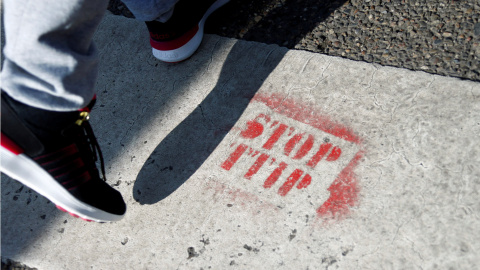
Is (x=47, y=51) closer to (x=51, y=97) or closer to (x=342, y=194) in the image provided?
(x=51, y=97)

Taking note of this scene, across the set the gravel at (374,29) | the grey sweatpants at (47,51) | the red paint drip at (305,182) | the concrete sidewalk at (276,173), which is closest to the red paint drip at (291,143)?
the concrete sidewalk at (276,173)

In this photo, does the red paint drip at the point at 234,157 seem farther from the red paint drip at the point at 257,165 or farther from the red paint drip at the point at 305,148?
the red paint drip at the point at 305,148

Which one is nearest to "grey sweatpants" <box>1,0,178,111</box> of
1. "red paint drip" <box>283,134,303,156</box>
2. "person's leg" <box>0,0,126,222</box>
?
"person's leg" <box>0,0,126,222</box>

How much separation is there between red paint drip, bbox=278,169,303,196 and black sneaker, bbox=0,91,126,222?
600 mm

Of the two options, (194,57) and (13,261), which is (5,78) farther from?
(194,57)

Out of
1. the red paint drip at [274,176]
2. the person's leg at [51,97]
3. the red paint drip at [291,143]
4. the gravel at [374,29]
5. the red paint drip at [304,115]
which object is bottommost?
the red paint drip at [274,176]

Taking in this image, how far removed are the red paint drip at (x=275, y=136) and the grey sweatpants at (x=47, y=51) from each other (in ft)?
2.35

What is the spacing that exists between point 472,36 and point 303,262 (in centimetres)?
113

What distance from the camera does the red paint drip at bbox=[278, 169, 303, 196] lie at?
1.64 metres

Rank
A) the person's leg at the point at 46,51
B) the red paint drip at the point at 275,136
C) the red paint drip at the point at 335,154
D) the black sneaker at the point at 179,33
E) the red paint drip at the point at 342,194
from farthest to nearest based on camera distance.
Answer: the black sneaker at the point at 179,33, the red paint drip at the point at 275,136, the red paint drip at the point at 335,154, the red paint drip at the point at 342,194, the person's leg at the point at 46,51

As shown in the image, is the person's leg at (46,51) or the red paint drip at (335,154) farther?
the red paint drip at (335,154)

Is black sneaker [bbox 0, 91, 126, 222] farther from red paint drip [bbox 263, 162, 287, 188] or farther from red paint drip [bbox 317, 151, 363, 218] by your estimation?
red paint drip [bbox 317, 151, 363, 218]

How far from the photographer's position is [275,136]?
5.86 feet

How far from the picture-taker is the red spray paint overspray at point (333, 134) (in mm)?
1545
